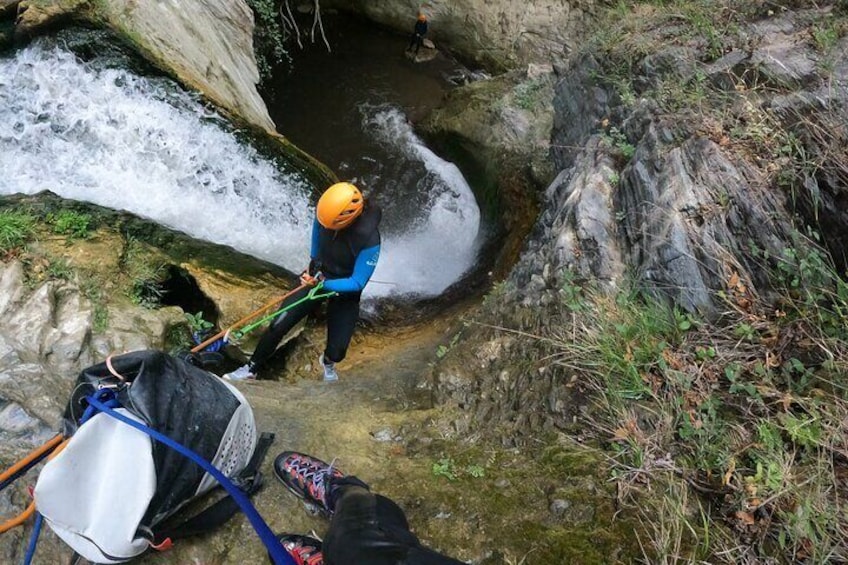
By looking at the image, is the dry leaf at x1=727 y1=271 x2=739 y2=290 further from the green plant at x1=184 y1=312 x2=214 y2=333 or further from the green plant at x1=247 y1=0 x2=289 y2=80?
the green plant at x1=247 y1=0 x2=289 y2=80

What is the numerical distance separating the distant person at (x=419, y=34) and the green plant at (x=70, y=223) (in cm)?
831

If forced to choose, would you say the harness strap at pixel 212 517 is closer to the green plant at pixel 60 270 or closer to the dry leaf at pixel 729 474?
the dry leaf at pixel 729 474

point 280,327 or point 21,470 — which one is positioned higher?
point 21,470

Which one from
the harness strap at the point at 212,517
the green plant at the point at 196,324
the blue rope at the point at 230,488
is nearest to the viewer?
the blue rope at the point at 230,488

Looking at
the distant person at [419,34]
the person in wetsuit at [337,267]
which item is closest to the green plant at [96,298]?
the person in wetsuit at [337,267]

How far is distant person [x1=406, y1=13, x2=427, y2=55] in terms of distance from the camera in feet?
36.9

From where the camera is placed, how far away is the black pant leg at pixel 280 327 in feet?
15.3

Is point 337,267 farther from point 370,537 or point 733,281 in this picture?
point 733,281

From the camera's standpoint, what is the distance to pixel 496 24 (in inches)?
451

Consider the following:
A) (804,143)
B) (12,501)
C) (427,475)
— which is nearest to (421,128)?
(804,143)

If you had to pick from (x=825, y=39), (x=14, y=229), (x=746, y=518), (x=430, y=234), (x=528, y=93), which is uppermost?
(x=825, y=39)

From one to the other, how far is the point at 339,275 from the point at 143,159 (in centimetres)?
301

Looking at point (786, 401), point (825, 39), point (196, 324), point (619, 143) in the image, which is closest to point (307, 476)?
point (196, 324)

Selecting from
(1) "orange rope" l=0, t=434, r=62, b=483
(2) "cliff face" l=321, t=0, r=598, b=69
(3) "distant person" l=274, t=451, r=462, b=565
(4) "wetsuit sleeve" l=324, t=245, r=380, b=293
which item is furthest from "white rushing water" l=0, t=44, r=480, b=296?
(2) "cliff face" l=321, t=0, r=598, b=69
